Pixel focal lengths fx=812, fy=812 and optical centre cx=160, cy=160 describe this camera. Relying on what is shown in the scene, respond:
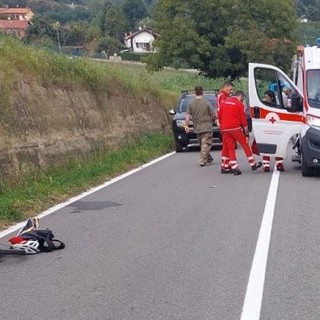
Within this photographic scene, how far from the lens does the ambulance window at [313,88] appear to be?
1585 cm

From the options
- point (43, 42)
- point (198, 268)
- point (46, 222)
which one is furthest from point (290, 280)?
point (43, 42)

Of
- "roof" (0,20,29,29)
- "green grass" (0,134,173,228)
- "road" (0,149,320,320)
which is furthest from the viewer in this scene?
"roof" (0,20,29,29)

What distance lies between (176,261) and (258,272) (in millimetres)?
981

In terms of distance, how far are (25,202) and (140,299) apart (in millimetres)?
5607

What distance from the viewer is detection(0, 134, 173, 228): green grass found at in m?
11.8

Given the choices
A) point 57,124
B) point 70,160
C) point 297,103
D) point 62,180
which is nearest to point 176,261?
point 62,180

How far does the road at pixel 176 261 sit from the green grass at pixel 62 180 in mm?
478

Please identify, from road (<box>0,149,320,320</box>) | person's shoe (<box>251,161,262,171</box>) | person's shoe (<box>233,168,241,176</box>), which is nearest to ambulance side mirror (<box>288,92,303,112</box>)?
person's shoe (<box>251,161,262,171</box>)

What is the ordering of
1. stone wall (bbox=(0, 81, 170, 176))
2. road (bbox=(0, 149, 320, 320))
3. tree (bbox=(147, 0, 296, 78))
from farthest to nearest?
tree (bbox=(147, 0, 296, 78))
stone wall (bbox=(0, 81, 170, 176))
road (bbox=(0, 149, 320, 320))

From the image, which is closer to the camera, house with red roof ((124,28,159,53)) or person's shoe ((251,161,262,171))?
person's shoe ((251,161,262,171))

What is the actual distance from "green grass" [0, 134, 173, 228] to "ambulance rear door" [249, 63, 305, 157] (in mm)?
3222

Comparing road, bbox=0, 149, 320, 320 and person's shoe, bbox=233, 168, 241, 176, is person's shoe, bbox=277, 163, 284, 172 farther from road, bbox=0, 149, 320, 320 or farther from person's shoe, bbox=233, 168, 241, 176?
→ road, bbox=0, 149, 320, 320

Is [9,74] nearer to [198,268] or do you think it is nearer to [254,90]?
[254,90]

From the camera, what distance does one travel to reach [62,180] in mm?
14719
